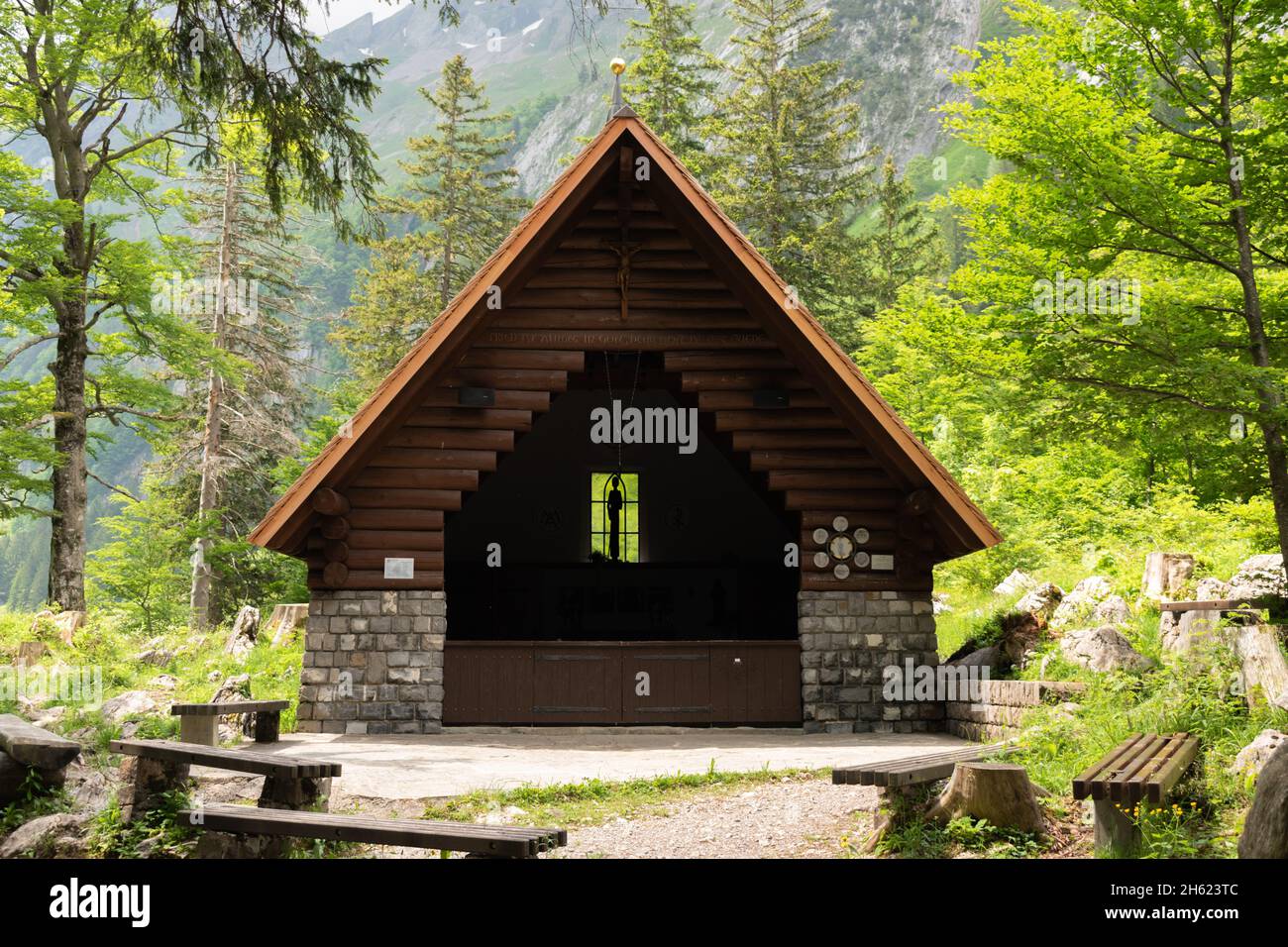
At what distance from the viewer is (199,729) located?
9.72m

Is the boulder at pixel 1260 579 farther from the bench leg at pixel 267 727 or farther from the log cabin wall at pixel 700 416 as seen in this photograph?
the bench leg at pixel 267 727

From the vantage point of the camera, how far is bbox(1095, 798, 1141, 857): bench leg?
562cm

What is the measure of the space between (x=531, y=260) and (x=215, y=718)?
19.4ft

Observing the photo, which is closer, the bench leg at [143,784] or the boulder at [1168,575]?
the bench leg at [143,784]

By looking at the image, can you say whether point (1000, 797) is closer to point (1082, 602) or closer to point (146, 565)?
point (1082, 602)

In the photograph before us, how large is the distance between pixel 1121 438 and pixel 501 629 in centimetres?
1064

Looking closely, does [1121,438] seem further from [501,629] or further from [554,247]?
[501,629]

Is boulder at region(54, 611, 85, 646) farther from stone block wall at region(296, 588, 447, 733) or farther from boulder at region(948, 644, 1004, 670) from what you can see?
boulder at region(948, 644, 1004, 670)

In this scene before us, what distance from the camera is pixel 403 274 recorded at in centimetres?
3584

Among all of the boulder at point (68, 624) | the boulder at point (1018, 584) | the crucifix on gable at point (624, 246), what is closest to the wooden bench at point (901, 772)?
the crucifix on gable at point (624, 246)

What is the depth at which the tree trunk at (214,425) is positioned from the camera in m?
29.8

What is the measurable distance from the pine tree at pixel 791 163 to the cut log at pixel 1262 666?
25.1 metres

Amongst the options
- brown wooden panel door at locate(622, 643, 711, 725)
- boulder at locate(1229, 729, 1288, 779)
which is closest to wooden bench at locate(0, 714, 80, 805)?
brown wooden panel door at locate(622, 643, 711, 725)

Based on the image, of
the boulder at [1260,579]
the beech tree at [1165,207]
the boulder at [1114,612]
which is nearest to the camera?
the boulder at [1260,579]
